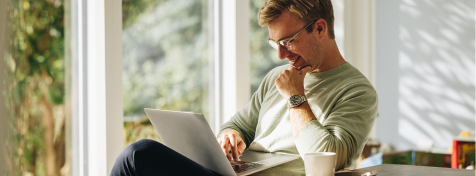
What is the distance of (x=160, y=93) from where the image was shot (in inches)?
86.4

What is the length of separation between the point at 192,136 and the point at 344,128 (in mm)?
449

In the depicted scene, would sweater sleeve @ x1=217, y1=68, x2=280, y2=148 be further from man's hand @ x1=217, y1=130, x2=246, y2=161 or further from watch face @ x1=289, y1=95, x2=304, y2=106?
watch face @ x1=289, y1=95, x2=304, y2=106

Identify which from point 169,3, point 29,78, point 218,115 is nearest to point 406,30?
point 218,115

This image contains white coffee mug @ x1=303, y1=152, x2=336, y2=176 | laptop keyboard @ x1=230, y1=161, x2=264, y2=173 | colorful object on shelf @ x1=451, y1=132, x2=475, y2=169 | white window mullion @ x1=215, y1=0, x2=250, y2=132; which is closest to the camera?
white coffee mug @ x1=303, y1=152, x2=336, y2=176

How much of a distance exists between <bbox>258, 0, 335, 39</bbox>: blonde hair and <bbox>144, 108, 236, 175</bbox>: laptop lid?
56 centimetres

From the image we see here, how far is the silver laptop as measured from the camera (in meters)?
1.08

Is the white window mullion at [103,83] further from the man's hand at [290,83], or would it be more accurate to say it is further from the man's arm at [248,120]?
the man's hand at [290,83]

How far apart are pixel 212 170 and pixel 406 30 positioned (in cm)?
262

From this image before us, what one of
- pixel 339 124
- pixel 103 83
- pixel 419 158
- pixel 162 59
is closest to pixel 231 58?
pixel 162 59

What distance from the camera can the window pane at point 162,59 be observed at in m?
2.02

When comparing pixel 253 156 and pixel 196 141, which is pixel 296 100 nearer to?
pixel 253 156

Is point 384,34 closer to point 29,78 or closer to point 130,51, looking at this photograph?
point 130,51

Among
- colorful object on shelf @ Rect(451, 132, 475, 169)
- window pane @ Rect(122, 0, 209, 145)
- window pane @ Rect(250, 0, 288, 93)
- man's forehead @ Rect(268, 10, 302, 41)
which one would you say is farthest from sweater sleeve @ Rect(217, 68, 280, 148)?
colorful object on shelf @ Rect(451, 132, 475, 169)

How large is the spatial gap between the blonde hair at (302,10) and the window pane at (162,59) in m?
0.77
